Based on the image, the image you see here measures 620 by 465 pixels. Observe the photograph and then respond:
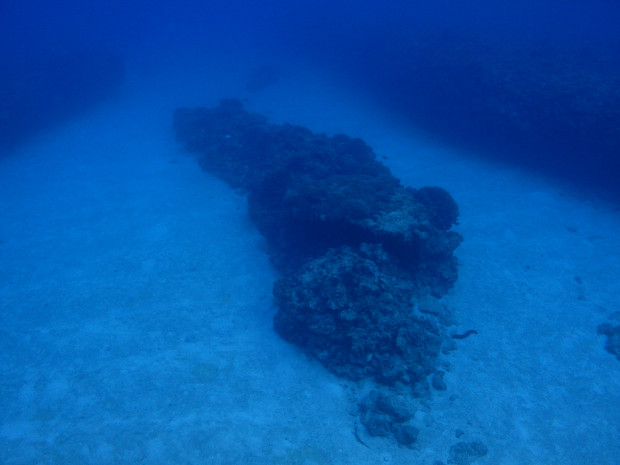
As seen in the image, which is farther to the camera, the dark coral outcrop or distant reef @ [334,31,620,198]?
distant reef @ [334,31,620,198]

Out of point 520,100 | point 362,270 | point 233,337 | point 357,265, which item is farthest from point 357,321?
point 520,100

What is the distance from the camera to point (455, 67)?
21453mm

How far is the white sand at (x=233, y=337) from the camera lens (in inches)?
265

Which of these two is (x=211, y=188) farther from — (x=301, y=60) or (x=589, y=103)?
(x=301, y=60)

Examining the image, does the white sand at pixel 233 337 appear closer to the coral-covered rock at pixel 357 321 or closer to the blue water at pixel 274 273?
the blue water at pixel 274 273

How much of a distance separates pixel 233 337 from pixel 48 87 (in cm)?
2992

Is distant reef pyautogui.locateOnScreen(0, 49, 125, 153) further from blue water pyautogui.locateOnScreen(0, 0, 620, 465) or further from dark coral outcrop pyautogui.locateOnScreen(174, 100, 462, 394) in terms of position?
dark coral outcrop pyautogui.locateOnScreen(174, 100, 462, 394)

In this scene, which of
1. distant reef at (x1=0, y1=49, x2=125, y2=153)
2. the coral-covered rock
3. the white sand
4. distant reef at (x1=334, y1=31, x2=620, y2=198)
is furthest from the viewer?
distant reef at (x1=0, y1=49, x2=125, y2=153)

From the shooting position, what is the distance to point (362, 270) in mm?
8250

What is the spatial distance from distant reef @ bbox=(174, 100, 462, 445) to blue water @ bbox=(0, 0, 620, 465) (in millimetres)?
533

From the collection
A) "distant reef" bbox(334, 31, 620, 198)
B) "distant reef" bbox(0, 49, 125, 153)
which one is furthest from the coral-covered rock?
A: "distant reef" bbox(0, 49, 125, 153)

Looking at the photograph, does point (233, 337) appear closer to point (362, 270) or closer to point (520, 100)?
point (362, 270)

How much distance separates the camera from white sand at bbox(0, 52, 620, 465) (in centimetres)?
672

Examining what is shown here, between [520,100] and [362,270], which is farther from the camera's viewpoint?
[520,100]
